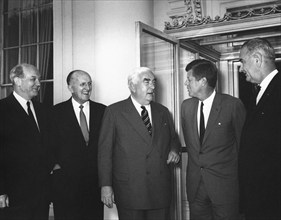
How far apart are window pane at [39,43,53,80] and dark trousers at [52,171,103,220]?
2.71m

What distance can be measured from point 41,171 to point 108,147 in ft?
2.02

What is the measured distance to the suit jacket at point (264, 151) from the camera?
266 cm

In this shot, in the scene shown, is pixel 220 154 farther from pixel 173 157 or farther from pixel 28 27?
pixel 28 27

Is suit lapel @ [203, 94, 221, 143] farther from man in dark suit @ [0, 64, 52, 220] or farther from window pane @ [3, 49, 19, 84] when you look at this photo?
window pane @ [3, 49, 19, 84]

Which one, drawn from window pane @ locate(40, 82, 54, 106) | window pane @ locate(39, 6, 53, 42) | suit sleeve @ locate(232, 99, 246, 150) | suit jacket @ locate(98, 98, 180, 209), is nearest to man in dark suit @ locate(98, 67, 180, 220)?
suit jacket @ locate(98, 98, 180, 209)

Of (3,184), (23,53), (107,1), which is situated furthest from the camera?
(23,53)

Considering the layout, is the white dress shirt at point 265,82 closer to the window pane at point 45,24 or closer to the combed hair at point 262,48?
the combed hair at point 262,48

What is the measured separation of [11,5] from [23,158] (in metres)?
3.98

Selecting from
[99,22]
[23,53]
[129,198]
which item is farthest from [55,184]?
[23,53]

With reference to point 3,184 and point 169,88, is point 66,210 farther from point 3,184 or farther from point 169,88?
point 169,88

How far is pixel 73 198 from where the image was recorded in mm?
3551

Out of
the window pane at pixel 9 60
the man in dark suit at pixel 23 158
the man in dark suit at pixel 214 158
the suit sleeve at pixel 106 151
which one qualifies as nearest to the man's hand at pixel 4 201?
the man in dark suit at pixel 23 158

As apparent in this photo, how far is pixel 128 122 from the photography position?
3359 millimetres

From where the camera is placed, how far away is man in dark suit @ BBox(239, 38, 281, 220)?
2664 mm
